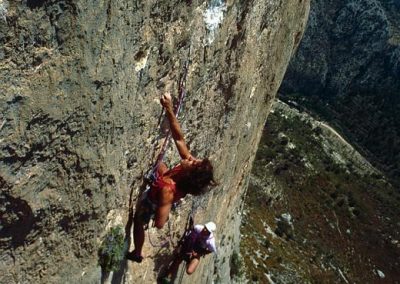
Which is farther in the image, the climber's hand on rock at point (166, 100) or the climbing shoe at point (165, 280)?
the climbing shoe at point (165, 280)

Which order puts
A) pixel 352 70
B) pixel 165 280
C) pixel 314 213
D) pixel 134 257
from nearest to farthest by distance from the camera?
pixel 134 257 → pixel 165 280 → pixel 314 213 → pixel 352 70

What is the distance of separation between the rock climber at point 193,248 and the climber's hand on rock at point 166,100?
357cm

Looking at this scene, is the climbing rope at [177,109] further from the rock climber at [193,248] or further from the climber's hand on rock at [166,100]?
the rock climber at [193,248]

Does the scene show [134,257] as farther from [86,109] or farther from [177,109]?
[86,109]

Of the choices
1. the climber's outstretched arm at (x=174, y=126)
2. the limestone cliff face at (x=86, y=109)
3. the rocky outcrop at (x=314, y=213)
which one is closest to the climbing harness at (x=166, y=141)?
the limestone cliff face at (x=86, y=109)

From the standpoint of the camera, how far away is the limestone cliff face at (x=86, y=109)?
5.22 meters

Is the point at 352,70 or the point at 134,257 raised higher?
the point at 134,257

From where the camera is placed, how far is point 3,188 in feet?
17.6

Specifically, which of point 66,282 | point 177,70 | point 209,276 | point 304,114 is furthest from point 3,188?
point 304,114

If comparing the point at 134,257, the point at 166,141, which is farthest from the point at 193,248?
the point at 166,141

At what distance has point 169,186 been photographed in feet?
24.7

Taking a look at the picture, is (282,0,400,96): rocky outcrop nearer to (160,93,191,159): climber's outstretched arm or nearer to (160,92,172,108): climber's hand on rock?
(160,93,191,159): climber's outstretched arm

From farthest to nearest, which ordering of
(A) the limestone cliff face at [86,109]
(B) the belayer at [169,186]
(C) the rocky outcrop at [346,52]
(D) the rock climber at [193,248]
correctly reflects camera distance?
(C) the rocky outcrop at [346,52] < (D) the rock climber at [193,248] < (B) the belayer at [169,186] < (A) the limestone cliff face at [86,109]

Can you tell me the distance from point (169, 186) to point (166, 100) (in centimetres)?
119
